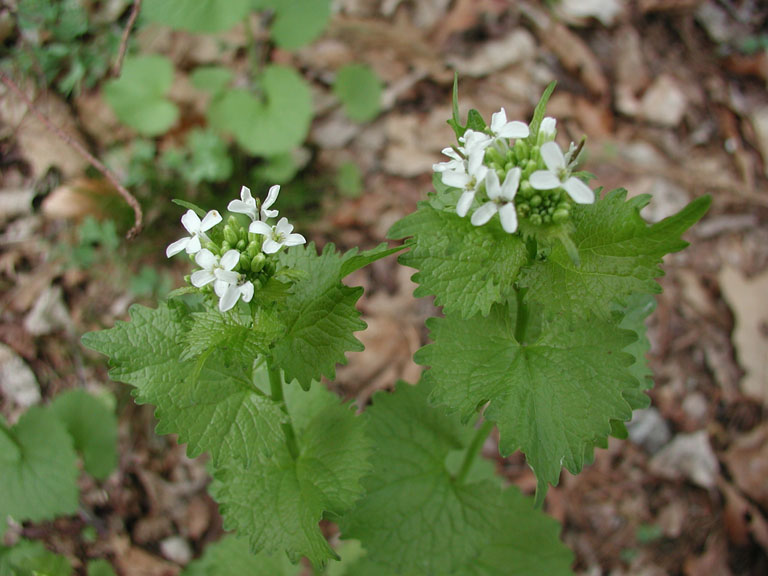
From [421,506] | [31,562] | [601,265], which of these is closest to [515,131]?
[601,265]

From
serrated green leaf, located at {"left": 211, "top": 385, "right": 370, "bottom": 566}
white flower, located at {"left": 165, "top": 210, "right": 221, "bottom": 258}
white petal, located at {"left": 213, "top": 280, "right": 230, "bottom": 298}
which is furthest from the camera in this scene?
serrated green leaf, located at {"left": 211, "top": 385, "right": 370, "bottom": 566}

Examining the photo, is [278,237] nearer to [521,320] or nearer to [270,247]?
[270,247]

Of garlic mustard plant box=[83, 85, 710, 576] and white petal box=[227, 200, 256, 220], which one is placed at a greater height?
white petal box=[227, 200, 256, 220]

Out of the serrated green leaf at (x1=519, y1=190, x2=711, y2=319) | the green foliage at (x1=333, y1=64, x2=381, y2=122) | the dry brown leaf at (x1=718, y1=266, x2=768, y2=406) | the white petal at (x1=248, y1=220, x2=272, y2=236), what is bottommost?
the dry brown leaf at (x1=718, y1=266, x2=768, y2=406)

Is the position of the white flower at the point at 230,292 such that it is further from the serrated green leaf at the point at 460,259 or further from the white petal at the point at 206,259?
the serrated green leaf at the point at 460,259

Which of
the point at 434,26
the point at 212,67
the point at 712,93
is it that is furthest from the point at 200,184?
the point at 712,93

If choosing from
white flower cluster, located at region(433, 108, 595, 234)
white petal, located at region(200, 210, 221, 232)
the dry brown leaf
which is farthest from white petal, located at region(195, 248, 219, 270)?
the dry brown leaf

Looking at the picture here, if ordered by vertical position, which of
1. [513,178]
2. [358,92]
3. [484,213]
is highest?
[513,178]

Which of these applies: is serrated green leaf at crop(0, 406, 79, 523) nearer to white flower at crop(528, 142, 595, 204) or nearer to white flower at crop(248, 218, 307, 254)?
white flower at crop(248, 218, 307, 254)
